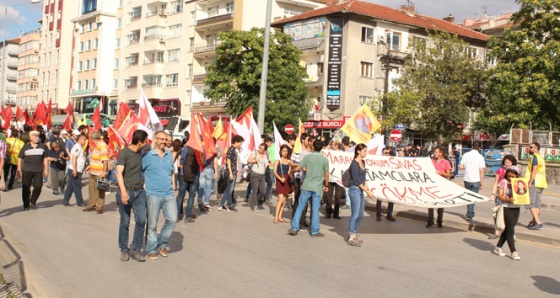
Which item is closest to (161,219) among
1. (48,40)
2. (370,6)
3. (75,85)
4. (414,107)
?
(414,107)

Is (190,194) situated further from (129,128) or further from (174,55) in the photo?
(174,55)

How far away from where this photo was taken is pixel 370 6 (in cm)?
5606

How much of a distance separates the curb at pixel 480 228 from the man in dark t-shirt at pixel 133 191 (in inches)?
284

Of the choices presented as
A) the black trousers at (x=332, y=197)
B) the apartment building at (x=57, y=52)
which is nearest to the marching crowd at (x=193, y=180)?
the black trousers at (x=332, y=197)

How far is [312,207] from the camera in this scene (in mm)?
11664

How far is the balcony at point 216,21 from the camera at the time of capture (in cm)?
6079

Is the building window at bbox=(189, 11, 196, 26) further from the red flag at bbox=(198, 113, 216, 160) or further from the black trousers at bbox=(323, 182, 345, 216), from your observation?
the black trousers at bbox=(323, 182, 345, 216)

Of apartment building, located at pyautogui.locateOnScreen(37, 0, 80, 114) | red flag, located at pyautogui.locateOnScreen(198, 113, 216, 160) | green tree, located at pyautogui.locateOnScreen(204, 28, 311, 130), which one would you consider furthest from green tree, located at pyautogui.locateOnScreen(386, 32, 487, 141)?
apartment building, located at pyautogui.locateOnScreen(37, 0, 80, 114)

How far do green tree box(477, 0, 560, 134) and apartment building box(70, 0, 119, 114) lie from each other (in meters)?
46.9

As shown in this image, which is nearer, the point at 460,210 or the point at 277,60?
the point at 460,210

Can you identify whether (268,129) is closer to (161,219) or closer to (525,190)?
(161,219)

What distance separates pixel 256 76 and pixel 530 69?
1799cm

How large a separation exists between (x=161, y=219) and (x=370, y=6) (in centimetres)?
4621

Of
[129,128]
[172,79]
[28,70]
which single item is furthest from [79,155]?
[28,70]
